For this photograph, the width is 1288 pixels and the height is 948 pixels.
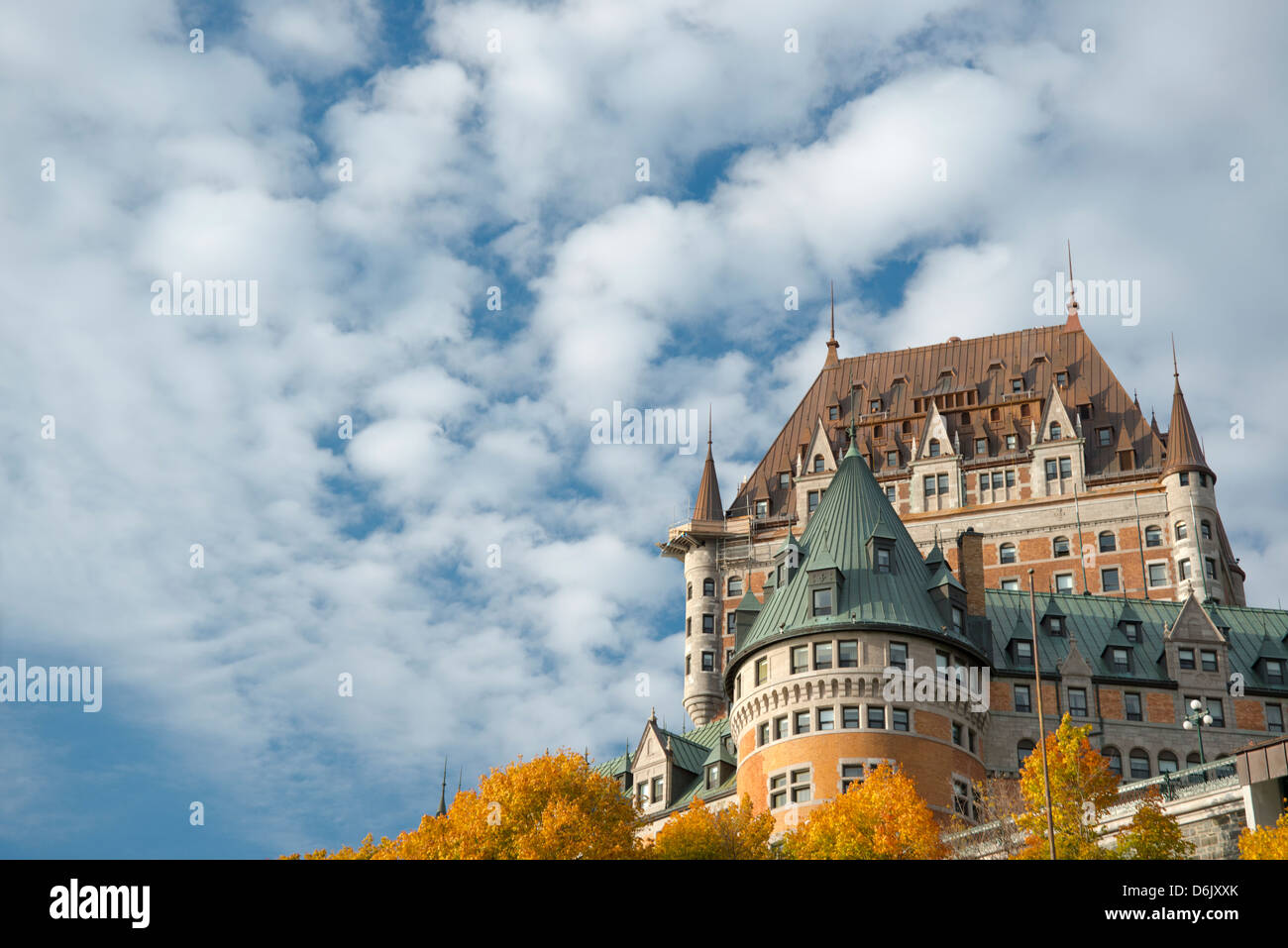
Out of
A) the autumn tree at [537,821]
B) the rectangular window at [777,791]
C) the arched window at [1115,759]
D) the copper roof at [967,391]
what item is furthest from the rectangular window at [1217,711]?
the copper roof at [967,391]

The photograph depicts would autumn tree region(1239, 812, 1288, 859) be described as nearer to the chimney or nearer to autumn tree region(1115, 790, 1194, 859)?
autumn tree region(1115, 790, 1194, 859)

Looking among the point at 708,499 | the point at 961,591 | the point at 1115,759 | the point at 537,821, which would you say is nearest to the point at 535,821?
the point at 537,821

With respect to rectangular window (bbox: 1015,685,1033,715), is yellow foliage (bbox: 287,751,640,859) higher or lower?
lower

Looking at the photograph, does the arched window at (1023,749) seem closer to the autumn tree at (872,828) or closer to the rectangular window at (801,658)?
the rectangular window at (801,658)

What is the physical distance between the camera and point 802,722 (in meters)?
74.8

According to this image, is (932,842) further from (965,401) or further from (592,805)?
(965,401)

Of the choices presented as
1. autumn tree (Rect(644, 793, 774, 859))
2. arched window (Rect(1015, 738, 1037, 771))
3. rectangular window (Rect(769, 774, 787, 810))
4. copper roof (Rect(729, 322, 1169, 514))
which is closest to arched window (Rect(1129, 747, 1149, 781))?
arched window (Rect(1015, 738, 1037, 771))

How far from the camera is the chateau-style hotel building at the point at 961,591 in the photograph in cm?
7525

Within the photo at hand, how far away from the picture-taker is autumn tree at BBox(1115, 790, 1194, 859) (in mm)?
51125

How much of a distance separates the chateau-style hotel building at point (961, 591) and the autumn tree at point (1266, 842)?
2491 cm

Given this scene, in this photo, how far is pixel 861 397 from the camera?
126938mm

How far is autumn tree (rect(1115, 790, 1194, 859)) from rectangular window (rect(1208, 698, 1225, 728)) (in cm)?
2754

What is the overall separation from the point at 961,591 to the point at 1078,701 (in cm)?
790
